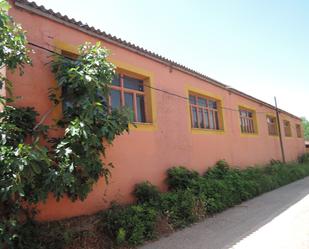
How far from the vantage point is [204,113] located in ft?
41.8

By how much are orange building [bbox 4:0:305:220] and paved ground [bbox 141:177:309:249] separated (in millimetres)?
1958

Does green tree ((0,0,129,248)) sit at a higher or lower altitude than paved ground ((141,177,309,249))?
higher

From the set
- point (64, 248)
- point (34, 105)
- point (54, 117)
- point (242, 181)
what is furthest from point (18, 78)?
point (242, 181)

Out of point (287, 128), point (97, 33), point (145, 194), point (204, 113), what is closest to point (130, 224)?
point (145, 194)

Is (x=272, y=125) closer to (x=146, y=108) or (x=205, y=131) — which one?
(x=205, y=131)

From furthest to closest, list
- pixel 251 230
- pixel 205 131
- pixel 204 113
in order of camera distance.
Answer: pixel 204 113
pixel 205 131
pixel 251 230

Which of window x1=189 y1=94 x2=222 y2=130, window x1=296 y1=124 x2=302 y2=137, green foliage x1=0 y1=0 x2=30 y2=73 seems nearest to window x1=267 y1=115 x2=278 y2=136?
window x1=296 y1=124 x2=302 y2=137

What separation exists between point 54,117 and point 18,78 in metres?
1.07

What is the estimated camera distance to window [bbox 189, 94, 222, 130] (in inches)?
471

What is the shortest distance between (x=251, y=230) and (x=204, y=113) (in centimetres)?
650

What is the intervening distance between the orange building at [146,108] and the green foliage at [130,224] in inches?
27.1

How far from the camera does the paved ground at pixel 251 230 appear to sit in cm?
593

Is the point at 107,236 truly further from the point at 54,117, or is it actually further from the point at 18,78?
the point at 18,78

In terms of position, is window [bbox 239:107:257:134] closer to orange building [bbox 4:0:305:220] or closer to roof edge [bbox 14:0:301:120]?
orange building [bbox 4:0:305:220]
